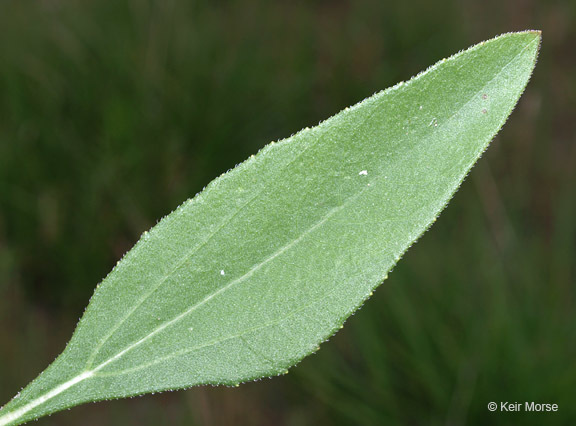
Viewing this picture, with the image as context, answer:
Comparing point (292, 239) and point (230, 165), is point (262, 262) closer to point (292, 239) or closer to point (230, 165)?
point (292, 239)

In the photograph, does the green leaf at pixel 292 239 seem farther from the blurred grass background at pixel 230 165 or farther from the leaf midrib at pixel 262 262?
the blurred grass background at pixel 230 165

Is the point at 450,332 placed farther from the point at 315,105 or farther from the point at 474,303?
the point at 315,105

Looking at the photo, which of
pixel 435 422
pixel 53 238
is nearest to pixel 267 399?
pixel 435 422

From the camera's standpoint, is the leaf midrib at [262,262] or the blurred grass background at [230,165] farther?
the blurred grass background at [230,165]

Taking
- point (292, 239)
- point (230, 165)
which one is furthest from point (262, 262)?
point (230, 165)

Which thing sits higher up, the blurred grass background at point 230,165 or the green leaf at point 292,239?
the blurred grass background at point 230,165

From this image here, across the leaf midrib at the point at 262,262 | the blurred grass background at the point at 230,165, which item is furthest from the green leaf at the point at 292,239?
the blurred grass background at the point at 230,165

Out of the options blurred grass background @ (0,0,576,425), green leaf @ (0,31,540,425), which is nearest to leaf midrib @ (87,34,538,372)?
green leaf @ (0,31,540,425)
